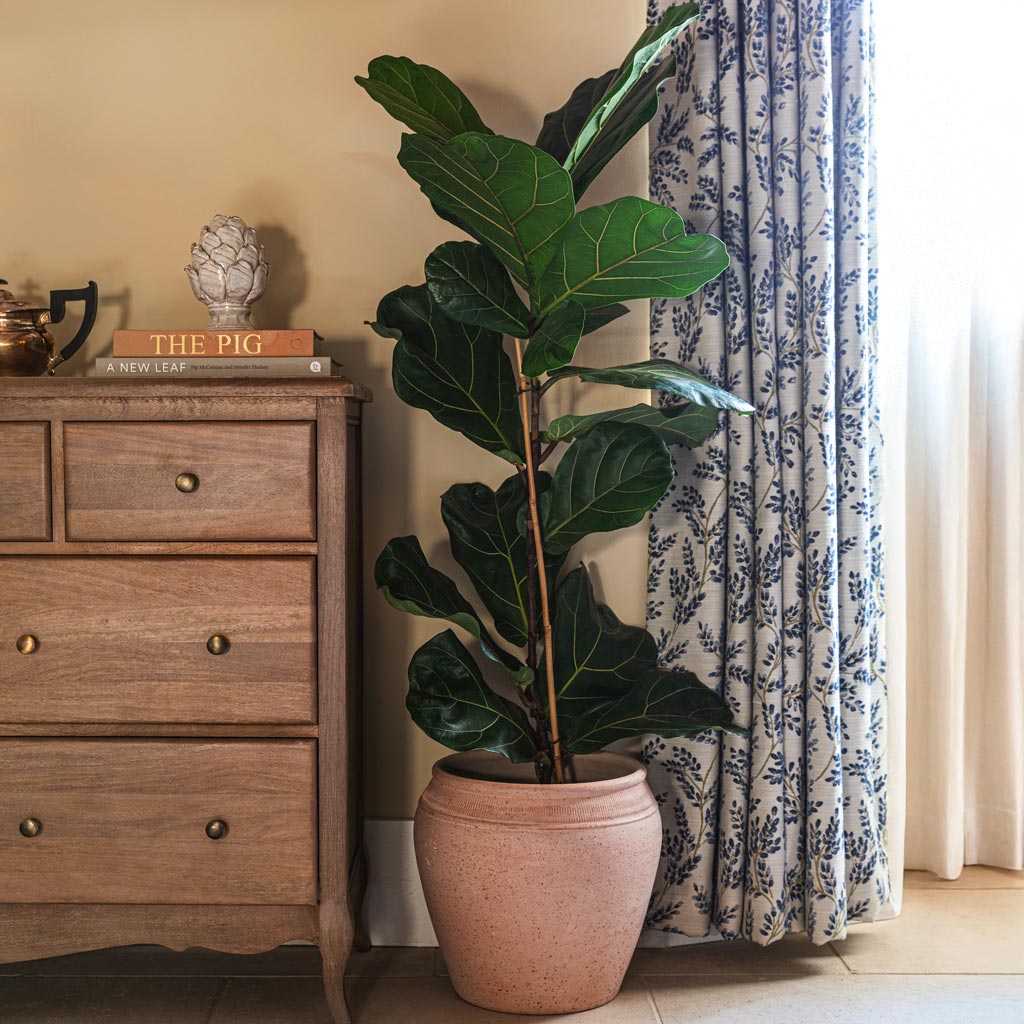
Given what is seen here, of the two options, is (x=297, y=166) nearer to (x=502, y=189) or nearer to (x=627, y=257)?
(x=502, y=189)

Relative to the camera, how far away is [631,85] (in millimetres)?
1486

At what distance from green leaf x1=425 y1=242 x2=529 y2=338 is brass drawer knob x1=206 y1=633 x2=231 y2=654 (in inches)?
22.2

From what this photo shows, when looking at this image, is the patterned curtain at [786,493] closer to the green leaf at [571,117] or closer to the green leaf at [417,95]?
the green leaf at [571,117]

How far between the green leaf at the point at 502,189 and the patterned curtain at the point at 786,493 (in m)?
0.43

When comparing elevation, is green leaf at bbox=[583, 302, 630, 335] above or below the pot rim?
above

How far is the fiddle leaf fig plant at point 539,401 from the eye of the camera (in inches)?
55.2

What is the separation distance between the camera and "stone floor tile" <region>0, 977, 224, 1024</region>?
5.18 feet

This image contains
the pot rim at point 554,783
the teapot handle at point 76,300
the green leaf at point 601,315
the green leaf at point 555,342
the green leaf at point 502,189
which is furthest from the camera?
the teapot handle at point 76,300

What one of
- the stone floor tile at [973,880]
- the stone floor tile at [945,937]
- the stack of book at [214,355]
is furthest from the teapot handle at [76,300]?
the stone floor tile at [973,880]

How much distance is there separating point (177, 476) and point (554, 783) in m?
0.74

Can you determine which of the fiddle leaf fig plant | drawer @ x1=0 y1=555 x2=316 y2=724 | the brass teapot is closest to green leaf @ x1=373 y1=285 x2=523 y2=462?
the fiddle leaf fig plant

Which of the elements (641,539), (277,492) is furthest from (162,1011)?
(641,539)

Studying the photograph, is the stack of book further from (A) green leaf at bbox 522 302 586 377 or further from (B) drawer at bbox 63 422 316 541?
(A) green leaf at bbox 522 302 586 377

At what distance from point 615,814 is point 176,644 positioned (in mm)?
689
